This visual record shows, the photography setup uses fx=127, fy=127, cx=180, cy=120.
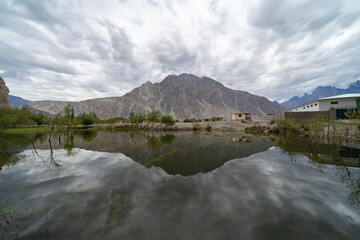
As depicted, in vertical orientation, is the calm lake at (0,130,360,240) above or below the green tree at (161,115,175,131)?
below

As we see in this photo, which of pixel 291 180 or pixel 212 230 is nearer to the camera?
pixel 212 230

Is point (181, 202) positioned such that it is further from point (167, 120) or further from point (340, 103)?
point (340, 103)

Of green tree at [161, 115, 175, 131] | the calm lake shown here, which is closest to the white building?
the calm lake

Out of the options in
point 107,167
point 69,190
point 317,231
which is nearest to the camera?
point 317,231

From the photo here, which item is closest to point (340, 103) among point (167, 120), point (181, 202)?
point (181, 202)

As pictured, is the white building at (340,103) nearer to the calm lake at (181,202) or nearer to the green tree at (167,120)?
the calm lake at (181,202)

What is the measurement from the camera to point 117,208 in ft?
17.8

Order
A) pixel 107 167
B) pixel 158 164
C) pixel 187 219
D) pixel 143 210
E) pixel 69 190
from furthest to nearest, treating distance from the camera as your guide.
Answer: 1. pixel 158 164
2. pixel 107 167
3. pixel 69 190
4. pixel 143 210
5. pixel 187 219

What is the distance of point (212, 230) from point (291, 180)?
23.7ft

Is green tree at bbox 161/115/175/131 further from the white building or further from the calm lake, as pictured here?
the calm lake

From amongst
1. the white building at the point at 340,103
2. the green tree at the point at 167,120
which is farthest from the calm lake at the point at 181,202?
the green tree at the point at 167,120

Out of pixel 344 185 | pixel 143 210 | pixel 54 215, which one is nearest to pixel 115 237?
pixel 143 210

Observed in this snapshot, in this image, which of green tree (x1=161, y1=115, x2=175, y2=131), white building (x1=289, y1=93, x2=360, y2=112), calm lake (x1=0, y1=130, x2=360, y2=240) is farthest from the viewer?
green tree (x1=161, y1=115, x2=175, y2=131)

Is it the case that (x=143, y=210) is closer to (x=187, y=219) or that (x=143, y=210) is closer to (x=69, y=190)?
(x=187, y=219)
